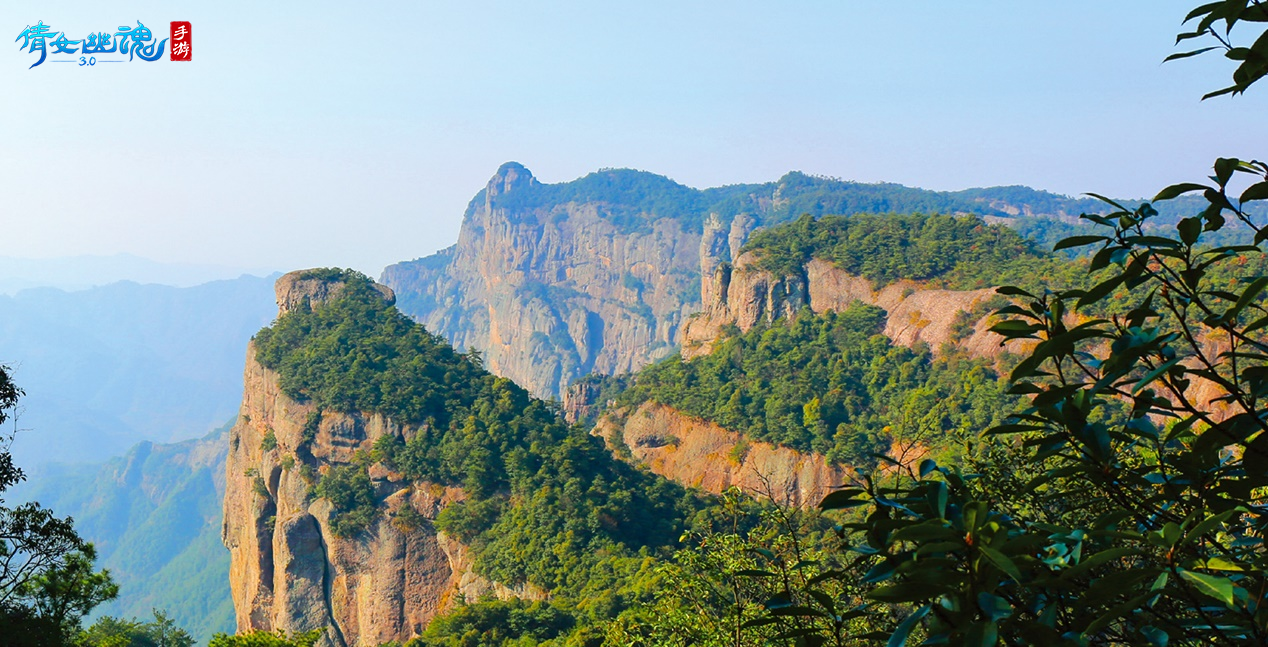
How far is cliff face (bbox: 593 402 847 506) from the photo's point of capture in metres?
37.9

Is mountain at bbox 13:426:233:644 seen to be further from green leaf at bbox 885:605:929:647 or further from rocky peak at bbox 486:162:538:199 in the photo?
green leaf at bbox 885:605:929:647

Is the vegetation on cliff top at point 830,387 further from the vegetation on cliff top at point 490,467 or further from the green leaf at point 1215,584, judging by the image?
the green leaf at point 1215,584

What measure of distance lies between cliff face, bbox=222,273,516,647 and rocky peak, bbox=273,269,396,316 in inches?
244

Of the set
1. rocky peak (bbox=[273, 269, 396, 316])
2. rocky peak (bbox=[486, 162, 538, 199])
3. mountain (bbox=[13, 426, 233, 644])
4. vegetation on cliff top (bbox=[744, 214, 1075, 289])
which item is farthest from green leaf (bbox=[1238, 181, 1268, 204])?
rocky peak (bbox=[486, 162, 538, 199])

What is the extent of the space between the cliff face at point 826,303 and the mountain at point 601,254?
60.0 meters

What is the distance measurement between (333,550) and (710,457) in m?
17.5

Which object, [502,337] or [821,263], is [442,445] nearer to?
[821,263]

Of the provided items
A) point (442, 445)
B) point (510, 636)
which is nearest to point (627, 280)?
point (442, 445)

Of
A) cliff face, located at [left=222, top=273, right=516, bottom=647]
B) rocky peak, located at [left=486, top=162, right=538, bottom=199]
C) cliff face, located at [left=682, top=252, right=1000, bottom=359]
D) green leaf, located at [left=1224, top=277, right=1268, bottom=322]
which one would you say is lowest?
cliff face, located at [left=222, top=273, right=516, bottom=647]

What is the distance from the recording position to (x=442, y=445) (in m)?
34.4

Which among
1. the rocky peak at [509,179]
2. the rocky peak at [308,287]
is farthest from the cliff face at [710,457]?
the rocky peak at [509,179]

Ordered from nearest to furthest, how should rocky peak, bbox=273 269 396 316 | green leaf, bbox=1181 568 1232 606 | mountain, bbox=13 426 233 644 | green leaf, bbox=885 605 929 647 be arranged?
green leaf, bbox=1181 568 1232 606
green leaf, bbox=885 605 929 647
rocky peak, bbox=273 269 396 316
mountain, bbox=13 426 233 644

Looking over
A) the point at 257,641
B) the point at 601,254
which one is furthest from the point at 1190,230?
the point at 601,254

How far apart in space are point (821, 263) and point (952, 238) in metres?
6.64
